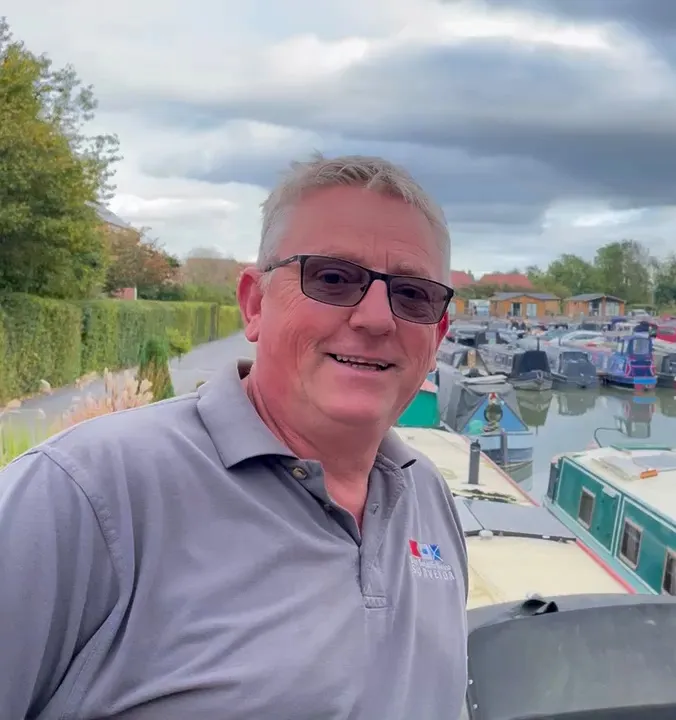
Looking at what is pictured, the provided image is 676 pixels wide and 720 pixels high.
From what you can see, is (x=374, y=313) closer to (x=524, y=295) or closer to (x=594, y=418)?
(x=594, y=418)

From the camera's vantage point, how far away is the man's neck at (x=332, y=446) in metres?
1.39

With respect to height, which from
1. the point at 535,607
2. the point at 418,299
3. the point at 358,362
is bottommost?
the point at 535,607

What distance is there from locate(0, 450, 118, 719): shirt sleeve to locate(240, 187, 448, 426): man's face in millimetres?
445

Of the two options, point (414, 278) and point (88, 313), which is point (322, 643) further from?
point (88, 313)

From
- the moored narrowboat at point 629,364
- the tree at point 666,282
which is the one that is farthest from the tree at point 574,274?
the moored narrowboat at point 629,364

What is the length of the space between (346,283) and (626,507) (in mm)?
6097

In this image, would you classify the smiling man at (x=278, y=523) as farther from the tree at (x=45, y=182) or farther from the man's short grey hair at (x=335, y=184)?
the tree at (x=45, y=182)

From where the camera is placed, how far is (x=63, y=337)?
50.6ft

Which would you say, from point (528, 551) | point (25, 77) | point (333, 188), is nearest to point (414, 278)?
point (333, 188)

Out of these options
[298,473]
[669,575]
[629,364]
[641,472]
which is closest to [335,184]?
[298,473]

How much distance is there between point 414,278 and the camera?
142 centimetres

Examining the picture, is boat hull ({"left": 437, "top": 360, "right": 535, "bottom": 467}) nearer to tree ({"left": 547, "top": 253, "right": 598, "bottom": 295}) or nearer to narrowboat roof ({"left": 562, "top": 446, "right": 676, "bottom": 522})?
narrowboat roof ({"left": 562, "top": 446, "right": 676, "bottom": 522})

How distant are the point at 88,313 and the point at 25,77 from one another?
17.7 feet

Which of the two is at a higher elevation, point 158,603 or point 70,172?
point 70,172
